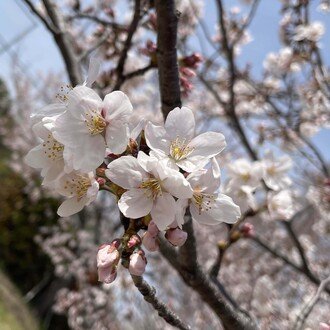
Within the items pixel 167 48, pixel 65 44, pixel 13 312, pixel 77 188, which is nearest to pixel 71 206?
pixel 77 188

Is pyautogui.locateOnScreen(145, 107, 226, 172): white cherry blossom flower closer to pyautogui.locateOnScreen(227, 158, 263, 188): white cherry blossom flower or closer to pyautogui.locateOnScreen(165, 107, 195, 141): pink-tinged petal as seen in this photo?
pyautogui.locateOnScreen(165, 107, 195, 141): pink-tinged petal

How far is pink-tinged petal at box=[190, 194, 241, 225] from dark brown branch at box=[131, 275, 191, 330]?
21 cm

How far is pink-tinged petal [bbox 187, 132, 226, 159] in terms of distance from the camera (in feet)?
3.34

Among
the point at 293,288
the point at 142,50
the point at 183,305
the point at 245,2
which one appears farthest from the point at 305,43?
the point at 183,305

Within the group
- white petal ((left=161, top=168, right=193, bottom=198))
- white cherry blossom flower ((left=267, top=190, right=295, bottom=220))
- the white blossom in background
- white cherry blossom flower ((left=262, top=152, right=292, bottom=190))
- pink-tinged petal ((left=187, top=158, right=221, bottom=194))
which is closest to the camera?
white petal ((left=161, top=168, right=193, bottom=198))

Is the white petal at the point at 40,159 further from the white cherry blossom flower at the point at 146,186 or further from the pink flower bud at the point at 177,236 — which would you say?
the pink flower bud at the point at 177,236

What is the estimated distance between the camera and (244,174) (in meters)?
2.02

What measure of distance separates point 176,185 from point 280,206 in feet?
4.00

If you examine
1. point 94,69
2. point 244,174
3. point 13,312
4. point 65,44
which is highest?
point 65,44

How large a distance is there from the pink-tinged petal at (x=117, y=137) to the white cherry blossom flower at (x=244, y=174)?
100 centimetres

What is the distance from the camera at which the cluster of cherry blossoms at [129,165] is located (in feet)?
3.03

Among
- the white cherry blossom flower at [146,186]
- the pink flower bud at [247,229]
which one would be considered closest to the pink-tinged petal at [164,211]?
the white cherry blossom flower at [146,186]

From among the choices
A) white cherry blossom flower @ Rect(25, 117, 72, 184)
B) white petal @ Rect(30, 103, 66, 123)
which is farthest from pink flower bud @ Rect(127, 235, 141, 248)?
white petal @ Rect(30, 103, 66, 123)

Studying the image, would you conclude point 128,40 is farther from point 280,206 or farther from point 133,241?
point 133,241
